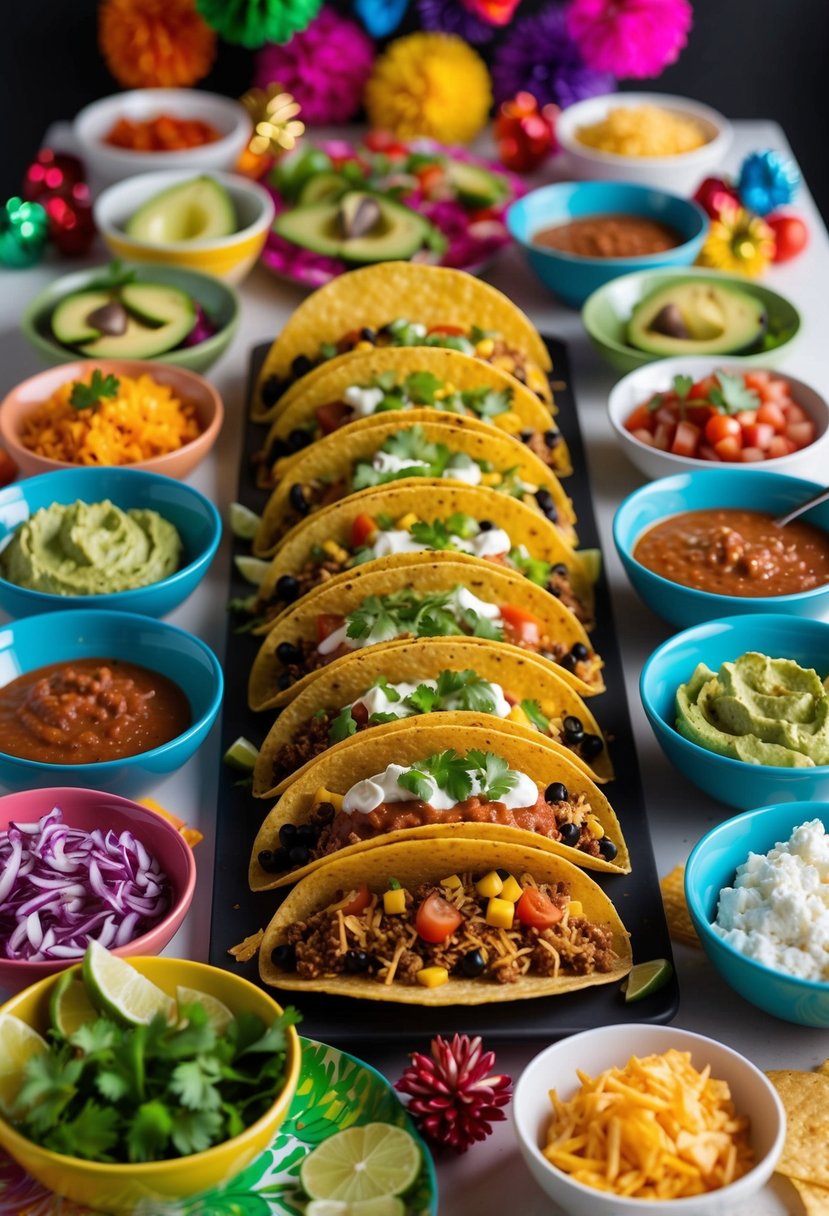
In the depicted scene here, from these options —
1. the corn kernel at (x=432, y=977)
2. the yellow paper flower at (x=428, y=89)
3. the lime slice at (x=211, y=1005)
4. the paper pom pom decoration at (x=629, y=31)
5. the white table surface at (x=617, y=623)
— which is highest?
the paper pom pom decoration at (x=629, y=31)

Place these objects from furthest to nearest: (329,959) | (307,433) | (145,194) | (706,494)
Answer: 1. (145,194)
2. (307,433)
3. (706,494)
4. (329,959)

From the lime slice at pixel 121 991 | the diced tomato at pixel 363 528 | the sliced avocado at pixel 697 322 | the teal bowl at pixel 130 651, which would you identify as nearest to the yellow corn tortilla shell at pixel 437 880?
the lime slice at pixel 121 991

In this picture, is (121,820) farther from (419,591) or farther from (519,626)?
(519,626)

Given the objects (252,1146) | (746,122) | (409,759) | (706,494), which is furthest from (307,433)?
(746,122)

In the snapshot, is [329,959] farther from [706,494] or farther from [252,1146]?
[706,494]

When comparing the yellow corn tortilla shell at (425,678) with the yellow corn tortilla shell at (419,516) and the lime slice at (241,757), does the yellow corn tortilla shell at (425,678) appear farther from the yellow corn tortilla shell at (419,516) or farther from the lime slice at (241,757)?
the yellow corn tortilla shell at (419,516)
